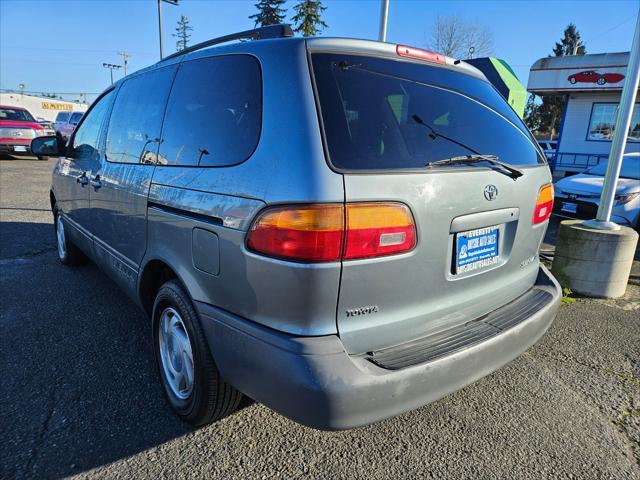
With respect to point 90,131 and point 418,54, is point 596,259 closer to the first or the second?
point 418,54

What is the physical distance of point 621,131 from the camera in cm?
413

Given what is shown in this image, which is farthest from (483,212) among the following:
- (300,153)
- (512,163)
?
(300,153)

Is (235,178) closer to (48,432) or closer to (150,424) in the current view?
(150,424)

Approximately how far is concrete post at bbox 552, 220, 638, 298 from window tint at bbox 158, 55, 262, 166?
3.73m

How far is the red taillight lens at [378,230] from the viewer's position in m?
1.59

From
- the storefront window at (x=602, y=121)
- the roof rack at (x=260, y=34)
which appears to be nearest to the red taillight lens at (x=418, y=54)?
the roof rack at (x=260, y=34)

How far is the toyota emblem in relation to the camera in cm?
196

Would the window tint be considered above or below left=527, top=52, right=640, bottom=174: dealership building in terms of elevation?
below

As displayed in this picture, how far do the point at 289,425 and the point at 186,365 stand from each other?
2.07 feet

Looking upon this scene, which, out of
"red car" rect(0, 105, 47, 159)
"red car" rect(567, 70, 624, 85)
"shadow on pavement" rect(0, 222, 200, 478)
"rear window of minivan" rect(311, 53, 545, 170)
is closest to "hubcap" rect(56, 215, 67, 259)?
"shadow on pavement" rect(0, 222, 200, 478)

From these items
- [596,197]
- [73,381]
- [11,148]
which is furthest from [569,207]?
[11,148]

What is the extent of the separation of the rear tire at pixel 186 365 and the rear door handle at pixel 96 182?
131 cm

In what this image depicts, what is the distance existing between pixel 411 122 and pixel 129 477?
2.04 metres

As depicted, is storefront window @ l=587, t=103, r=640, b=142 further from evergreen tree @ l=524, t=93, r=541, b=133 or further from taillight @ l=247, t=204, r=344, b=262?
evergreen tree @ l=524, t=93, r=541, b=133
